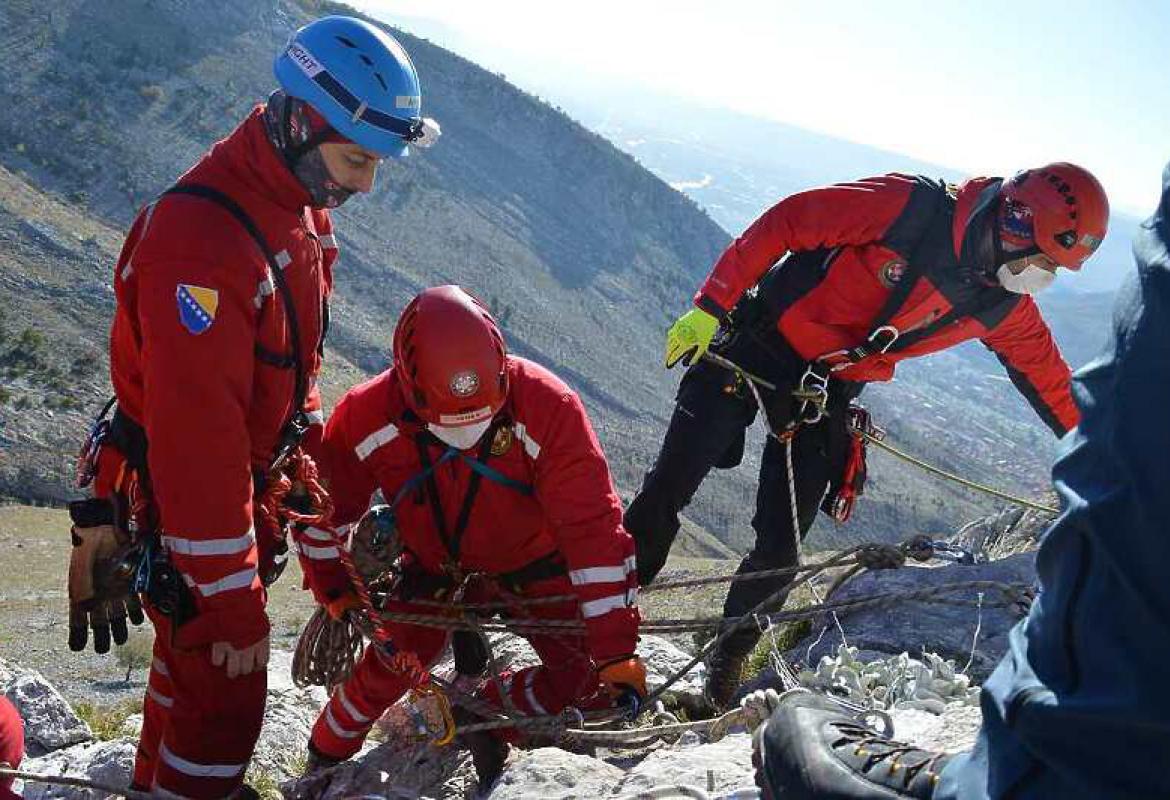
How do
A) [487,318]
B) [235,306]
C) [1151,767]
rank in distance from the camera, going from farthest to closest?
[487,318], [235,306], [1151,767]

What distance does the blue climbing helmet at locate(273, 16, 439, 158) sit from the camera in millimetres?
4039

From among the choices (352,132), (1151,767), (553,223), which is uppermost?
(352,132)

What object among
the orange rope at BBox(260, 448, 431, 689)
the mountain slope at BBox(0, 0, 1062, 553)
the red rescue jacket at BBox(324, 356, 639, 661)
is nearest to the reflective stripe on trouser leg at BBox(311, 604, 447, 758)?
the orange rope at BBox(260, 448, 431, 689)

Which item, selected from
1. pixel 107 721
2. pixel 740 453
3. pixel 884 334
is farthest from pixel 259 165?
pixel 107 721

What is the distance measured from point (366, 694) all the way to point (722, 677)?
2.02 m

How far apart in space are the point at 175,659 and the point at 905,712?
2841 mm

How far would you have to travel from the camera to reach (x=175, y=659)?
385 centimetres

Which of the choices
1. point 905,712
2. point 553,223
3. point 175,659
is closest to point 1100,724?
point 905,712

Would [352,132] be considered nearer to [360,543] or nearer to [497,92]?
[360,543]

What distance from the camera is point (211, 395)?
11.6 feet

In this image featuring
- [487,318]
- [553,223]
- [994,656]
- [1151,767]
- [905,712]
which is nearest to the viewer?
[1151,767]

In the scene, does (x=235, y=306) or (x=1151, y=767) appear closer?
(x=1151, y=767)

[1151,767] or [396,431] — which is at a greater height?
[1151,767]

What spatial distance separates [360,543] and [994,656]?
3.06m
